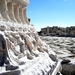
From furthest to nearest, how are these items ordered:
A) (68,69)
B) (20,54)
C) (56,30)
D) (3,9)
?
1. (56,30)
2. (68,69)
3. (3,9)
4. (20,54)

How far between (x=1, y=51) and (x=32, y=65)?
1.15m

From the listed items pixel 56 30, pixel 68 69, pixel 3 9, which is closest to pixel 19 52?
pixel 3 9

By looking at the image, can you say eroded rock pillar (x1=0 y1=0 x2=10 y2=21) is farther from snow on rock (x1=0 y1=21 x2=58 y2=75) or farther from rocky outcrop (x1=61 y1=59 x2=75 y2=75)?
rocky outcrop (x1=61 y1=59 x2=75 y2=75)

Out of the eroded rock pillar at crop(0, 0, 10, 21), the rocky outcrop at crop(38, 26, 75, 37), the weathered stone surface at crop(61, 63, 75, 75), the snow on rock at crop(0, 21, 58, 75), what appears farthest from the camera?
the rocky outcrop at crop(38, 26, 75, 37)

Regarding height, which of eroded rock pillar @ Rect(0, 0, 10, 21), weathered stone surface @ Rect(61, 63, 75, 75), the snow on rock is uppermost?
eroded rock pillar @ Rect(0, 0, 10, 21)

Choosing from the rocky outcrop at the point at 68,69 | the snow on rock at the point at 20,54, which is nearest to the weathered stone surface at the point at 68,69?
the rocky outcrop at the point at 68,69

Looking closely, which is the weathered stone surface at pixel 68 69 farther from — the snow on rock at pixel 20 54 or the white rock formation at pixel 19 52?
the snow on rock at pixel 20 54

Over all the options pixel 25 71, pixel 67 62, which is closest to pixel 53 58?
pixel 67 62

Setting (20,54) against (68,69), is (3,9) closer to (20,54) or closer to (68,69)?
(20,54)

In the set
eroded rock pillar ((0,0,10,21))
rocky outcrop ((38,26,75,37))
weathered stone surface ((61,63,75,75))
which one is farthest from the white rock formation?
rocky outcrop ((38,26,75,37))

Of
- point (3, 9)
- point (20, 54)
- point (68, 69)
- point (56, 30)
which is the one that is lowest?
point (68, 69)

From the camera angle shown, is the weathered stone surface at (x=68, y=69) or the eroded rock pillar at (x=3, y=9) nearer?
the eroded rock pillar at (x=3, y=9)

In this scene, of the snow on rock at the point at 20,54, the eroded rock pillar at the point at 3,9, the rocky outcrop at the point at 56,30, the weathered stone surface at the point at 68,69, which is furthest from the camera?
the rocky outcrop at the point at 56,30

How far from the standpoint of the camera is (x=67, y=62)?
1150cm
